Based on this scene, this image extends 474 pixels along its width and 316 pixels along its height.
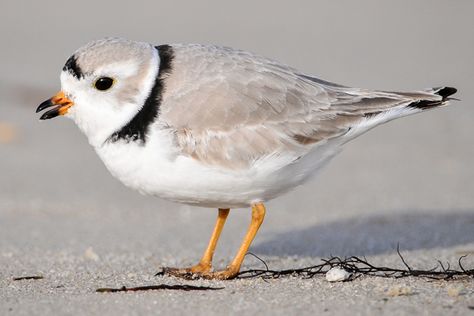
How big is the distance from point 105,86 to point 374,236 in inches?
108

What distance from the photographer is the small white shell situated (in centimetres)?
442

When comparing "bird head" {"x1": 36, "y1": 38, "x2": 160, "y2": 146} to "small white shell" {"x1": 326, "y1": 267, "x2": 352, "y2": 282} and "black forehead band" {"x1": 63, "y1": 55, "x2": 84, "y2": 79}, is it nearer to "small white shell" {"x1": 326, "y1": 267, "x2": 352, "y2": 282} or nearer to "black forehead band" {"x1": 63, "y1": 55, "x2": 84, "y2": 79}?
"black forehead band" {"x1": 63, "y1": 55, "x2": 84, "y2": 79}

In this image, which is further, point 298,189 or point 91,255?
point 298,189

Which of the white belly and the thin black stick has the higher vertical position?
the white belly

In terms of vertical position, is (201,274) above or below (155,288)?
below

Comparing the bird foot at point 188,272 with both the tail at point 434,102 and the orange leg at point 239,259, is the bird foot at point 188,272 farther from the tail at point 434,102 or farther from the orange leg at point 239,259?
the tail at point 434,102

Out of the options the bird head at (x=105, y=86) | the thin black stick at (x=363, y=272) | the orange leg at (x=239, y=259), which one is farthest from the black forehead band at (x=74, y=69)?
the thin black stick at (x=363, y=272)

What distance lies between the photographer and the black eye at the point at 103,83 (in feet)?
15.3

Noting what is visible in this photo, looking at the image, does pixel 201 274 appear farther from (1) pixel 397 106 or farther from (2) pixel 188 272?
(1) pixel 397 106

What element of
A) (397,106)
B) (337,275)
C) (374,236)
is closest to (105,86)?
(337,275)

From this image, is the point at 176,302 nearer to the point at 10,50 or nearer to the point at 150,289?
the point at 150,289

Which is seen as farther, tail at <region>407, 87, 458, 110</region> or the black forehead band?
tail at <region>407, 87, 458, 110</region>

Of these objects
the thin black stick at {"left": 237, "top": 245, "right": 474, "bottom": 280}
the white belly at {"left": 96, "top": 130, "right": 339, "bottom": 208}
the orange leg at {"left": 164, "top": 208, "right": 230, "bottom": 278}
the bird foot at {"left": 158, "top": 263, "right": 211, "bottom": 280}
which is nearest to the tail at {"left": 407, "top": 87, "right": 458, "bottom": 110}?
the white belly at {"left": 96, "top": 130, "right": 339, "bottom": 208}

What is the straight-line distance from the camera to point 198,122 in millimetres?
4574
